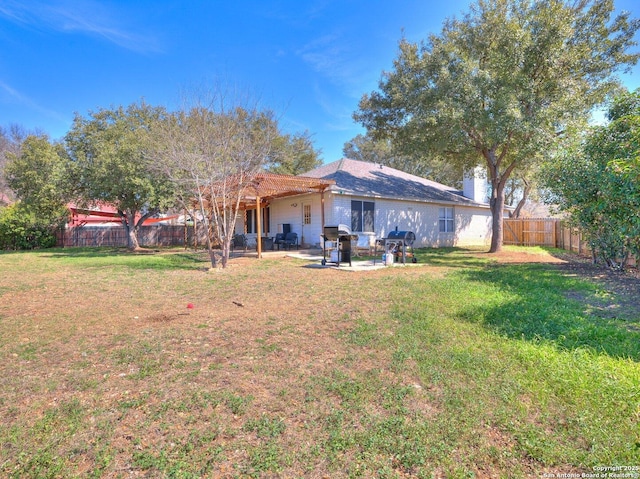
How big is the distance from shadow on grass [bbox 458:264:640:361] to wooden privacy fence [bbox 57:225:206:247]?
18.3 metres

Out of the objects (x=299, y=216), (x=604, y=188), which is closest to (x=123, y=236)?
(x=299, y=216)

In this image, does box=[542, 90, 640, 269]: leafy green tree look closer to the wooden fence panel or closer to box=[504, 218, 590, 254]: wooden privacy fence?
box=[504, 218, 590, 254]: wooden privacy fence

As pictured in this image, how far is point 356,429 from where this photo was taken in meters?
2.32

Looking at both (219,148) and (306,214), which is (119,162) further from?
(306,214)

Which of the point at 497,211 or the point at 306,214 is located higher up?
the point at 306,214

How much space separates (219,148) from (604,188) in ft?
30.5

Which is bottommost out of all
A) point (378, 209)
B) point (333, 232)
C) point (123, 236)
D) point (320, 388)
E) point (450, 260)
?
point (320, 388)

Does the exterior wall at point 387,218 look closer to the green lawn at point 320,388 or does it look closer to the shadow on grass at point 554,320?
the shadow on grass at point 554,320

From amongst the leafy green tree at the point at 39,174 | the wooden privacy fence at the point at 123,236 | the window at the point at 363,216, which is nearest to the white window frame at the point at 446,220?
the window at the point at 363,216

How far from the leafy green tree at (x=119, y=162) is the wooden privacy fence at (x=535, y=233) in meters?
18.3

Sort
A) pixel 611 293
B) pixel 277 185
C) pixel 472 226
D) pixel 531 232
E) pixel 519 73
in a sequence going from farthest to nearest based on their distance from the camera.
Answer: pixel 472 226 < pixel 531 232 < pixel 277 185 < pixel 519 73 < pixel 611 293

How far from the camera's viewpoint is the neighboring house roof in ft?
51.4

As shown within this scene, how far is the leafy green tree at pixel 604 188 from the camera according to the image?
496cm

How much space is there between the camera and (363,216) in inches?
615
